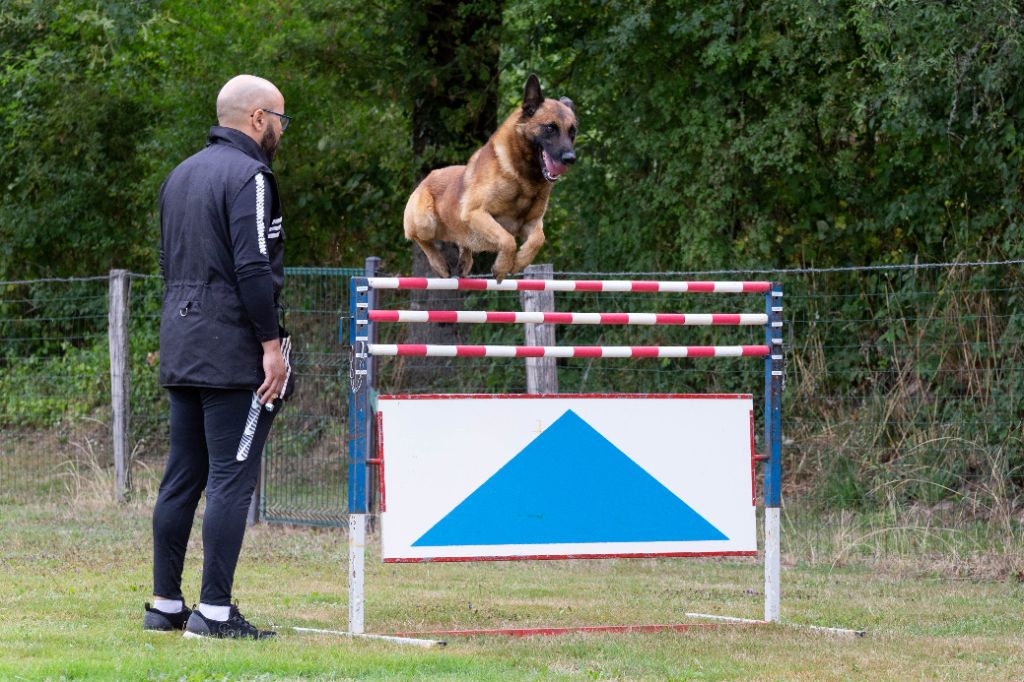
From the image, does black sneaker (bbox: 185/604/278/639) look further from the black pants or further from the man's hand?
the man's hand

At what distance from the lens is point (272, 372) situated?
5.07 m

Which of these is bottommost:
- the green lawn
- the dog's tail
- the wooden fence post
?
the green lawn

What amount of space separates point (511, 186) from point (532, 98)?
0.37 metres

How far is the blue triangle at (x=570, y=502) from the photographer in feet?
18.1

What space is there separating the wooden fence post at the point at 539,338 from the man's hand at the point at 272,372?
4088mm

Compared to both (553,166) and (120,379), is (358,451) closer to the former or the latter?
(553,166)

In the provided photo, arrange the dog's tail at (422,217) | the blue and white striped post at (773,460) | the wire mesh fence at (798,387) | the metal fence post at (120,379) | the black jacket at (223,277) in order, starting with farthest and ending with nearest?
the metal fence post at (120,379) → the wire mesh fence at (798,387) → the blue and white striped post at (773,460) → the dog's tail at (422,217) → the black jacket at (223,277)

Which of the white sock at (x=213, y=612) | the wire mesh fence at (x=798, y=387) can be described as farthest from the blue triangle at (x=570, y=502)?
the wire mesh fence at (x=798, y=387)

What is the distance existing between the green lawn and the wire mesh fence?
77cm

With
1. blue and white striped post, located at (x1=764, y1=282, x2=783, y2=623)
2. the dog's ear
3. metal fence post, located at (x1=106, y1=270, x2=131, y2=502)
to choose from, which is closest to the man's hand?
the dog's ear

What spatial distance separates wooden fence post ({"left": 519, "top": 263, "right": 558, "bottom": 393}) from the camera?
9148 mm

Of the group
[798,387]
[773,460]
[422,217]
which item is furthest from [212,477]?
[798,387]

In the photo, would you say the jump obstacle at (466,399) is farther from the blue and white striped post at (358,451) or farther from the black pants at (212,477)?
the black pants at (212,477)

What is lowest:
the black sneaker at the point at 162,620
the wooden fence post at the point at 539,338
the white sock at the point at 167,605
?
the black sneaker at the point at 162,620
